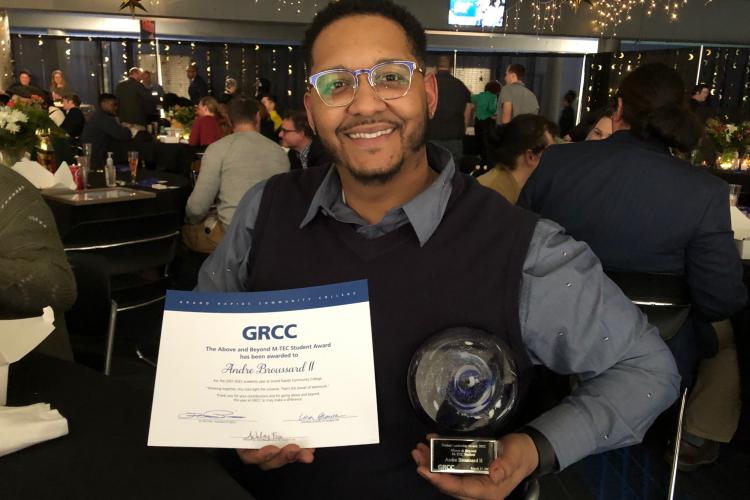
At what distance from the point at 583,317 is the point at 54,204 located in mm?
2910

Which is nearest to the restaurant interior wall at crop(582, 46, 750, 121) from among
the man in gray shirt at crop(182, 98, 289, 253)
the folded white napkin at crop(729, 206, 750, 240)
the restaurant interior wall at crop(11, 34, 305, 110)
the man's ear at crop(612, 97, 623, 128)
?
the restaurant interior wall at crop(11, 34, 305, 110)

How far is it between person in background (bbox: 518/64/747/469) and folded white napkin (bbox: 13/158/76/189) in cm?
241

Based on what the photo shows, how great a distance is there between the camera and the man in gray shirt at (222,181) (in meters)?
4.25

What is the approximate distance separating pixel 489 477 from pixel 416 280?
1.15 ft

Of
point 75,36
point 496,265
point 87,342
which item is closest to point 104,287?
point 87,342

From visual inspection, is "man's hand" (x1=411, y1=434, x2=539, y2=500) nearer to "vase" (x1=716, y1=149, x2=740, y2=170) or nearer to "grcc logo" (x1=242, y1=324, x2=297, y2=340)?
"grcc logo" (x1=242, y1=324, x2=297, y2=340)

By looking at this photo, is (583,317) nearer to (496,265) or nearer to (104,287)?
(496,265)

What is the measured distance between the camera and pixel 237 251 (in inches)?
55.2

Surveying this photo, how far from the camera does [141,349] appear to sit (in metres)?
2.75

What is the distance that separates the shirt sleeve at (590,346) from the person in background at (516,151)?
211 cm

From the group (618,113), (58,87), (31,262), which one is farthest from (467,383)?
(58,87)

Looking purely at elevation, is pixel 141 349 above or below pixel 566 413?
below

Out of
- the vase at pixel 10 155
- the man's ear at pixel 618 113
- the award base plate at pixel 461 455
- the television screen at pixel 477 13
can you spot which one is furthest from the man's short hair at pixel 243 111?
the television screen at pixel 477 13
